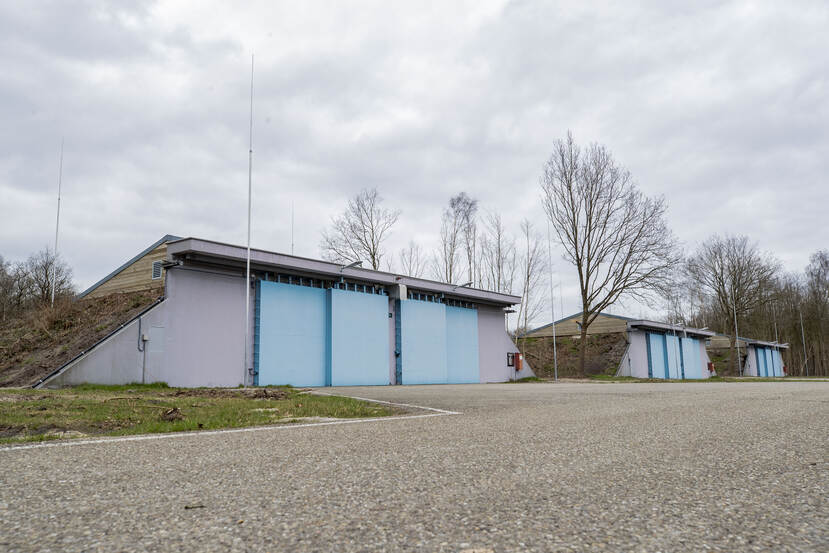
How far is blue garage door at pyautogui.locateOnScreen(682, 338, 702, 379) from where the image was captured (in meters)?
46.3

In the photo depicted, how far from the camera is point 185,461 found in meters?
3.90

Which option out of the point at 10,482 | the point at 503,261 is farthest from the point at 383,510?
the point at 503,261

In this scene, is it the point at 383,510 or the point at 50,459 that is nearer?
the point at 383,510

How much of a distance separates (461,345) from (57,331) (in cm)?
1732

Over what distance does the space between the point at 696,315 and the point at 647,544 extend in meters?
69.4

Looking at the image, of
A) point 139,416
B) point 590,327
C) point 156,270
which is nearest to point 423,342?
point 156,270

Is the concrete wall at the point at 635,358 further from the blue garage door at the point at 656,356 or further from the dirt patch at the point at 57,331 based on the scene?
the dirt patch at the point at 57,331

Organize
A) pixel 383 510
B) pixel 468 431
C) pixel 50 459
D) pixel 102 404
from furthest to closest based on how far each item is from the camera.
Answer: pixel 102 404
pixel 468 431
pixel 50 459
pixel 383 510

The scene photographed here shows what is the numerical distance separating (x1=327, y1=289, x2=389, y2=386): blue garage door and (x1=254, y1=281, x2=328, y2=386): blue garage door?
0.46 metres

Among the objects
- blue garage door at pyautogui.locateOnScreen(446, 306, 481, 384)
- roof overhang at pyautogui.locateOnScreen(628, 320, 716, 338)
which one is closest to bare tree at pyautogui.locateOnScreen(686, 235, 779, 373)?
roof overhang at pyautogui.locateOnScreen(628, 320, 716, 338)

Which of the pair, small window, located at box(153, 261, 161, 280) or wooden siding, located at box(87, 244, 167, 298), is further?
wooden siding, located at box(87, 244, 167, 298)

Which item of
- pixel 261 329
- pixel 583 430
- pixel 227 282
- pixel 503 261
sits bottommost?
pixel 583 430

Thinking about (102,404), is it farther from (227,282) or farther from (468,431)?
(227,282)

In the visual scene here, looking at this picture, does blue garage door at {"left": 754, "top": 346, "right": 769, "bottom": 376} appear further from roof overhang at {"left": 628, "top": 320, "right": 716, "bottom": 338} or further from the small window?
the small window
